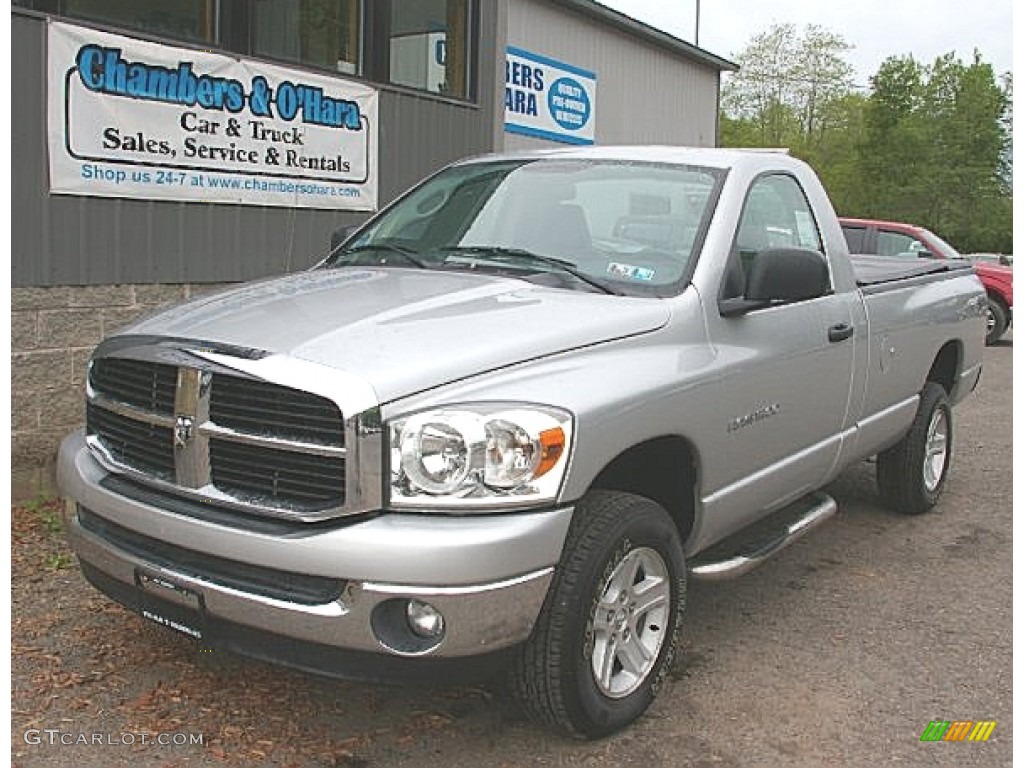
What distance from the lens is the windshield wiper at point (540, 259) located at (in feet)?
13.2

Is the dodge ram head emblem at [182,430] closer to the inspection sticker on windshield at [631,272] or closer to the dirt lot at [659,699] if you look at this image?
the dirt lot at [659,699]

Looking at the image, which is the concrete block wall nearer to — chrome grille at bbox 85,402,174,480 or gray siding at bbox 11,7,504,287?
gray siding at bbox 11,7,504,287

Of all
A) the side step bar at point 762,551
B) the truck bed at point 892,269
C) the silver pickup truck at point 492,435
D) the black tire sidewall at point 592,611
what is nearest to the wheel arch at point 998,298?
the truck bed at point 892,269

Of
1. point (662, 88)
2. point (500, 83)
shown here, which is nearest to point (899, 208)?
point (662, 88)

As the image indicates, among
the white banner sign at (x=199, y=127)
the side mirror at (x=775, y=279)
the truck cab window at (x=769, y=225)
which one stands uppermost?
the white banner sign at (x=199, y=127)

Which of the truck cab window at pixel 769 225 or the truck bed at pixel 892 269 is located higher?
the truck cab window at pixel 769 225

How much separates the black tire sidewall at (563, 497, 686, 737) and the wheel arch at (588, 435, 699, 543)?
0.18 metres

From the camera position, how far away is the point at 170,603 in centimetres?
332

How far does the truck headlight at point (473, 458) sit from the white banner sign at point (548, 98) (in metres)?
9.45

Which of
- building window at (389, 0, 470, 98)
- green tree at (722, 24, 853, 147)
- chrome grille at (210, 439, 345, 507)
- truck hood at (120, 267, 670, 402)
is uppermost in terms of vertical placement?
green tree at (722, 24, 853, 147)

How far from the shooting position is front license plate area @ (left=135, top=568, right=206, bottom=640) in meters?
3.24

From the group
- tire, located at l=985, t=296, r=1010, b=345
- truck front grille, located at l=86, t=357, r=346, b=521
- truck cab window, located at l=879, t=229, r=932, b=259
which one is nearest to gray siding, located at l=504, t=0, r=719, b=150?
truck cab window, located at l=879, t=229, r=932, b=259

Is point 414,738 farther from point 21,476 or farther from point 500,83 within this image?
point 500,83

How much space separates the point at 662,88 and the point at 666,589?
13.6 metres
